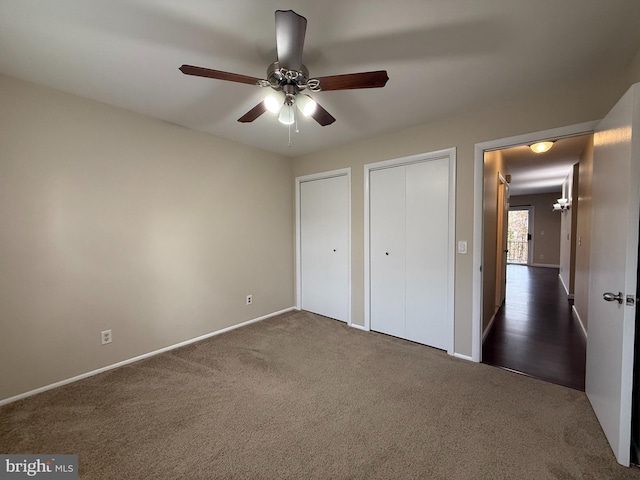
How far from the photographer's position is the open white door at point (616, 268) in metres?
1.43

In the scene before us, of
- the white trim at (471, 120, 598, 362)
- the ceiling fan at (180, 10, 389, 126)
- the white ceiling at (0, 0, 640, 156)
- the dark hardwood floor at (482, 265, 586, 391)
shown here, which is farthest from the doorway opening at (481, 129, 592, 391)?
the ceiling fan at (180, 10, 389, 126)

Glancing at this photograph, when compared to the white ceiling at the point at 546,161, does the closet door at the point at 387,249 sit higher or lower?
lower

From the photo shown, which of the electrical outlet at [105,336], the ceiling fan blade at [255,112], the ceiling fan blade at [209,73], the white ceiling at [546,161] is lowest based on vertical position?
the electrical outlet at [105,336]

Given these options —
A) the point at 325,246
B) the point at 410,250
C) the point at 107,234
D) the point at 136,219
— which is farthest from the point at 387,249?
the point at 107,234

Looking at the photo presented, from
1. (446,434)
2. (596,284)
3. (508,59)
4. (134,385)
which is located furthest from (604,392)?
(134,385)

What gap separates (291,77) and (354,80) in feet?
1.22

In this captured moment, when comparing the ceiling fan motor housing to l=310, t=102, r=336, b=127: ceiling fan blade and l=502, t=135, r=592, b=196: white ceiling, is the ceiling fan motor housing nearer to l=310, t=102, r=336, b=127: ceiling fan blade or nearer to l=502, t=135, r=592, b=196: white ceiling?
l=310, t=102, r=336, b=127: ceiling fan blade

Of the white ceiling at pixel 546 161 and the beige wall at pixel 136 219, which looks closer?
the beige wall at pixel 136 219

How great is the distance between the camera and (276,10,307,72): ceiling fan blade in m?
1.17

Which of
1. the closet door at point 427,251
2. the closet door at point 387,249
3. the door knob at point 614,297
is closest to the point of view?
the door knob at point 614,297

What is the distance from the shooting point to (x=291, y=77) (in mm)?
1564

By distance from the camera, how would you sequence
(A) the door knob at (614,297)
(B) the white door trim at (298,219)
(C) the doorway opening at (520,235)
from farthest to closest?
(C) the doorway opening at (520,235) < (B) the white door trim at (298,219) < (A) the door knob at (614,297)

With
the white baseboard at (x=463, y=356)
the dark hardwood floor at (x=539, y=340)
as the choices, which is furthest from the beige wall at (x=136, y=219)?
the dark hardwood floor at (x=539, y=340)

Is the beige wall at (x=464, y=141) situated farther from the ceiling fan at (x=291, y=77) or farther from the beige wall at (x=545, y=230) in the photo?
the beige wall at (x=545, y=230)
